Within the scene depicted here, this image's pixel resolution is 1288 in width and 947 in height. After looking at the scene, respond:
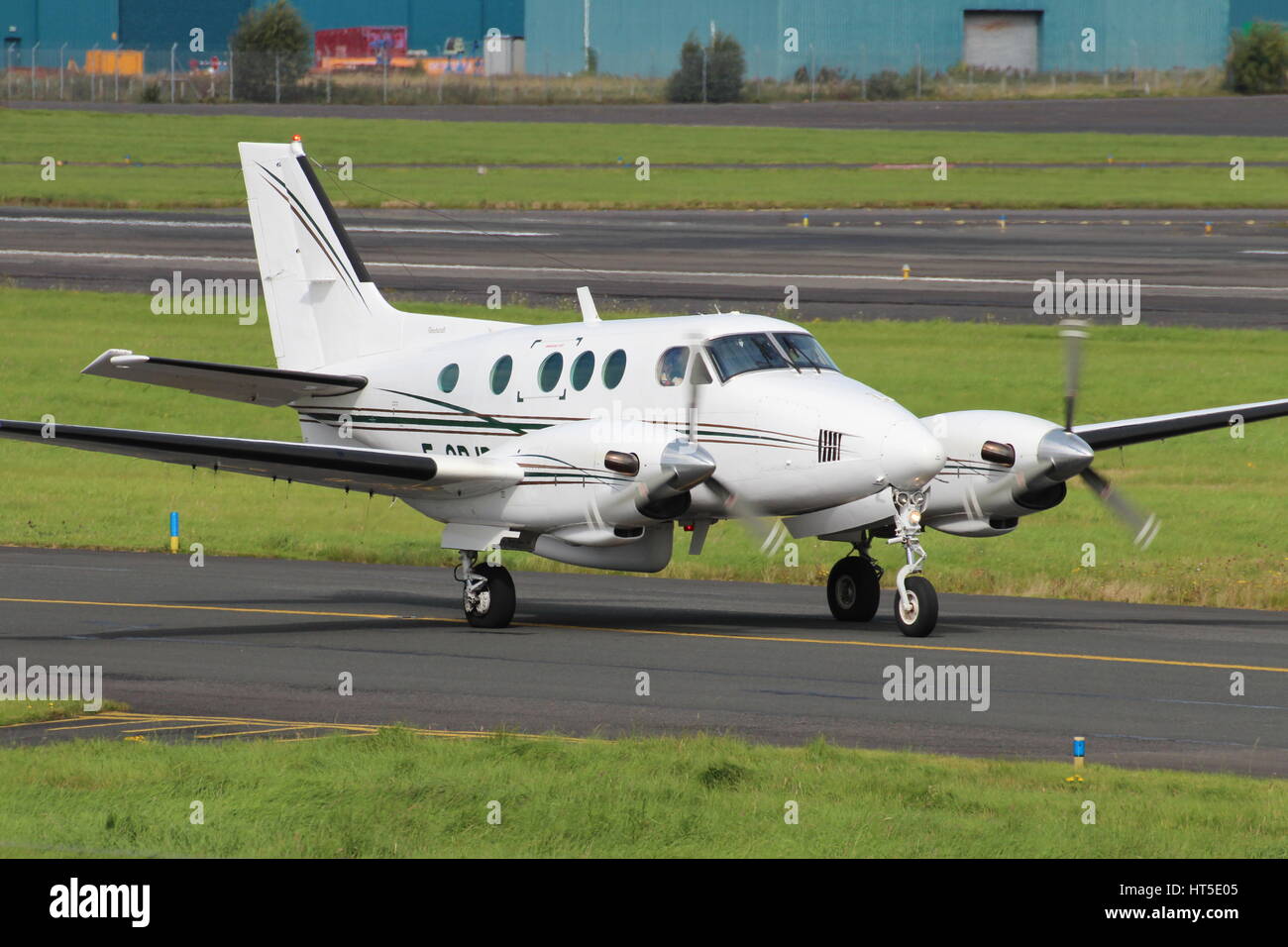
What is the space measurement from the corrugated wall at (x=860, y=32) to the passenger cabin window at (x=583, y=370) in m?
89.9

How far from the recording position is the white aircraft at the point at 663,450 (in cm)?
1988

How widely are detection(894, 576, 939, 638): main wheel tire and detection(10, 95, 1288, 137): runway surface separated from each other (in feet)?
237

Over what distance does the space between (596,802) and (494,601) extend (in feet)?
31.9

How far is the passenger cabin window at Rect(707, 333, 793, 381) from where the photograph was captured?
20.7 m

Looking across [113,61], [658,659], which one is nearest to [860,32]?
[113,61]

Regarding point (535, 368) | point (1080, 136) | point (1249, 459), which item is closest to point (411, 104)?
point (1080, 136)

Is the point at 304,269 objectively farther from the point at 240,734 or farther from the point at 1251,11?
the point at 1251,11

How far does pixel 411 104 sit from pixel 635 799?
98482 millimetres

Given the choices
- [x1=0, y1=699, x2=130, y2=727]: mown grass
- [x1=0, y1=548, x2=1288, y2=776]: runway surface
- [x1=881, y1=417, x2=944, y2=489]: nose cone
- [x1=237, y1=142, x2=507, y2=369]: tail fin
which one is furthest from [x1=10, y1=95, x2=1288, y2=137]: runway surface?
[x1=0, y1=699, x2=130, y2=727]: mown grass

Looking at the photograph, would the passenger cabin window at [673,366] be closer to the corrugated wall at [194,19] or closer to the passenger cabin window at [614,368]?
the passenger cabin window at [614,368]

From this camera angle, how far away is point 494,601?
21469 millimetres

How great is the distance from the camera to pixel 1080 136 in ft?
287

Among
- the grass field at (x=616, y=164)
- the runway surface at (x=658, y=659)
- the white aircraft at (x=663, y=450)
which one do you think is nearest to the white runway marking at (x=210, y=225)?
the grass field at (x=616, y=164)

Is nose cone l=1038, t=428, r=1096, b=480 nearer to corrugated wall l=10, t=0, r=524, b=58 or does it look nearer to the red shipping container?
corrugated wall l=10, t=0, r=524, b=58
